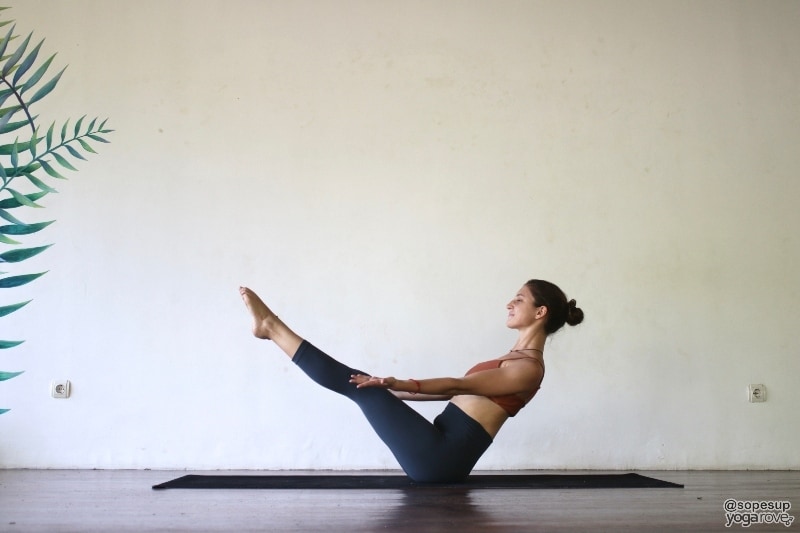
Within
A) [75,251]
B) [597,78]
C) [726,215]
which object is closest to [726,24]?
[597,78]

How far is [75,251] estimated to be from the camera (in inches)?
158

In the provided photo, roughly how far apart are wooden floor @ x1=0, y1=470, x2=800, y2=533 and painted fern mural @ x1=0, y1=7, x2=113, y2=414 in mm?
1280

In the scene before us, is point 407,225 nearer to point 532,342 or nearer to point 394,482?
point 532,342

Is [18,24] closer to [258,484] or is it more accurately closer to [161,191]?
[161,191]

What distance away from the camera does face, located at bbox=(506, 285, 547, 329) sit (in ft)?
10.1

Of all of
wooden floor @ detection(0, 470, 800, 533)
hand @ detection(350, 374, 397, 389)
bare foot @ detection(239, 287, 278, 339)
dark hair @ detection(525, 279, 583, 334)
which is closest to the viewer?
wooden floor @ detection(0, 470, 800, 533)

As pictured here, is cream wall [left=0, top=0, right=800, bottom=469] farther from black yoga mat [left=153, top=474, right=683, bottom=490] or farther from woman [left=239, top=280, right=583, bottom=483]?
woman [left=239, top=280, right=583, bottom=483]

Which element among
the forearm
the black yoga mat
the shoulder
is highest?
the shoulder

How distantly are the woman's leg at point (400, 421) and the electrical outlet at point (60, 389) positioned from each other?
1.60 m

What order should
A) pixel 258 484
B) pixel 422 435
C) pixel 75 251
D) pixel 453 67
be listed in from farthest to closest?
pixel 453 67 → pixel 75 251 → pixel 258 484 → pixel 422 435

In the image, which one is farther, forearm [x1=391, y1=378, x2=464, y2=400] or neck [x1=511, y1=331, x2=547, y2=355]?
neck [x1=511, y1=331, x2=547, y2=355]

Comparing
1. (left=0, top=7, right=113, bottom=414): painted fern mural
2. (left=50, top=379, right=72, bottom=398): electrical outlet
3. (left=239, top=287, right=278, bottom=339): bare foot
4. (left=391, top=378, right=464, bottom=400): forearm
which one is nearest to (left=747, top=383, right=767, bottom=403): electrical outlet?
(left=391, top=378, right=464, bottom=400): forearm

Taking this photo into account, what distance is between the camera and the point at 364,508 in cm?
234

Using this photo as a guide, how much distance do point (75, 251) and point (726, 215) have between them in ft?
12.2
